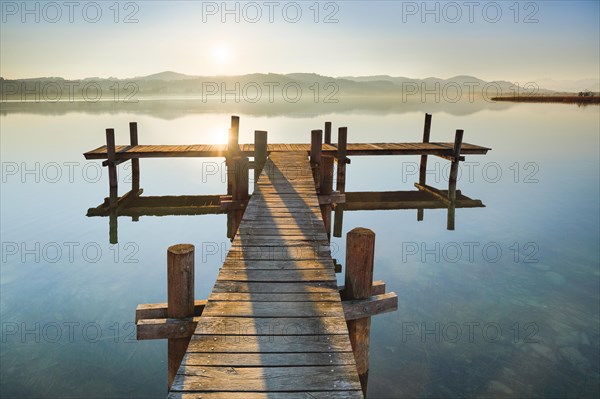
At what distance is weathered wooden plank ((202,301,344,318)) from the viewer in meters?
3.87

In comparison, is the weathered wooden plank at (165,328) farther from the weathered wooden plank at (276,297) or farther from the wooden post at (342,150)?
the wooden post at (342,150)

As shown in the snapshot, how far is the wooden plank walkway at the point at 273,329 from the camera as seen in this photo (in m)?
2.91

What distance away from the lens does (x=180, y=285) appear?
4344 mm

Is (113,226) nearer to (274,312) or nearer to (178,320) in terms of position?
(178,320)

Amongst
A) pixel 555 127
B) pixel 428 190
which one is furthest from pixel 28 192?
pixel 555 127

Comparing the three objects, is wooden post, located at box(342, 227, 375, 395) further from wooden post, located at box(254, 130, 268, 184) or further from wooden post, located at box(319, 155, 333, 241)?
wooden post, located at box(254, 130, 268, 184)

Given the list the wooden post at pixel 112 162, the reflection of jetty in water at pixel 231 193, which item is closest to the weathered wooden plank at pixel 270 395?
the reflection of jetty in water at pixel 231 193

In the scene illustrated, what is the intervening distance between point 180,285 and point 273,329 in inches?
50.5

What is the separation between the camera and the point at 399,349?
7637 mm

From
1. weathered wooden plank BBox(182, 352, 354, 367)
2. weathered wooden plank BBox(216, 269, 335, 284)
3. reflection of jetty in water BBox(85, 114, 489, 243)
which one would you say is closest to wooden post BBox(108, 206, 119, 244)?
reflection of jetty in water BBox(85, 114, 489, 243)

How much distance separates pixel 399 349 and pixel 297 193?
11.8 feet

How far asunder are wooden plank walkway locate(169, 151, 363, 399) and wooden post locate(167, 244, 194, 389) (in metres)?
0.33

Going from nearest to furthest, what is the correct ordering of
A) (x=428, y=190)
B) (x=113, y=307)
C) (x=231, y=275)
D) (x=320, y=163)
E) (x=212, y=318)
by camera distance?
(x=212, y=318) → (x=231, y=275) → (x=113, y=307) → (x=320, y=163) → (x=428, y=190)

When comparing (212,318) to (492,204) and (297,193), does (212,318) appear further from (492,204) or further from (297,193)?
(492,204)
